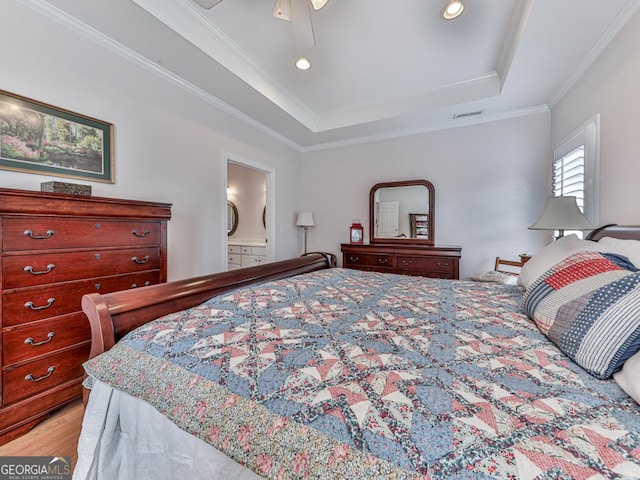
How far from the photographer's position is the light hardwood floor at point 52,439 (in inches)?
54.5

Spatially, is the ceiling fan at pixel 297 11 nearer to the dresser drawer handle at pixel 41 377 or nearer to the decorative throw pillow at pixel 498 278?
the dresser drawer handle at pixel 41 377

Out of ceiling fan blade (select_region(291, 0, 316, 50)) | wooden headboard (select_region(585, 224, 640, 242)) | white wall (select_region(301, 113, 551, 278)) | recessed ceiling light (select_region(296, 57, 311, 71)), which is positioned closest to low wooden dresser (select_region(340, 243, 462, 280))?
white wall (select_region(301, 113, 551, 278))

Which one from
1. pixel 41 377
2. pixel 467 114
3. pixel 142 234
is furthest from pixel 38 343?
pixel 467 114

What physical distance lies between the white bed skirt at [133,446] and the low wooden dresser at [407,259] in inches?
119

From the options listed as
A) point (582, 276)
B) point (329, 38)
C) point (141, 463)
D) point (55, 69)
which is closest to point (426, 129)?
point (329, 38)

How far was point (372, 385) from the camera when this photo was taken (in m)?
0.71

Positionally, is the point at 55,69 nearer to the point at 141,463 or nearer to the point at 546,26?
the point at 141,463

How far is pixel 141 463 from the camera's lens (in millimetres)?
932

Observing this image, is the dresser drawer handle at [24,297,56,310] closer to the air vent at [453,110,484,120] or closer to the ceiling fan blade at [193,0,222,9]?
the ceiling fan blade at [193,0,222,9]

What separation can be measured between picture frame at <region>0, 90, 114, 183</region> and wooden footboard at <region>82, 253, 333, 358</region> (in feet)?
3.93

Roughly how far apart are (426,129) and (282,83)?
203 centimetres

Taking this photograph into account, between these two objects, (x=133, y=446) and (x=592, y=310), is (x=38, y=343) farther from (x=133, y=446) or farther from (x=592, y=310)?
(x=592, y=310)

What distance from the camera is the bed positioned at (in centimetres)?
53

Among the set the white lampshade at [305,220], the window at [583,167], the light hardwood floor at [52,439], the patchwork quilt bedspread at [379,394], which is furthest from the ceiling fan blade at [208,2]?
the white lampshade at [305,220]
